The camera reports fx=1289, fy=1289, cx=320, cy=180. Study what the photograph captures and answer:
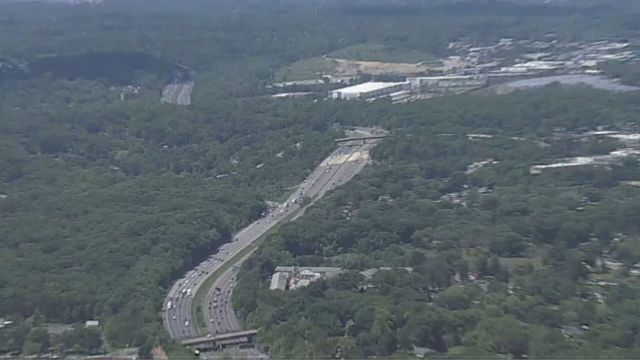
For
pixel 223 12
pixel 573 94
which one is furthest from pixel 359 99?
pixel 223 12

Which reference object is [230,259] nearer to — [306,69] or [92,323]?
[92,323]

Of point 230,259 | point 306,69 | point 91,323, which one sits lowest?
point 306,69

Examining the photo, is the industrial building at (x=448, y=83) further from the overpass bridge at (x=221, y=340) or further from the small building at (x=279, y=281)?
the overpass bridge at (x=221, y=340)

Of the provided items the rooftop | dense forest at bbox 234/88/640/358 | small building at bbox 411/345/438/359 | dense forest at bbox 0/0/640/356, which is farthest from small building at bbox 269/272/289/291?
the rooftop

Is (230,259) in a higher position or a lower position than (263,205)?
higher

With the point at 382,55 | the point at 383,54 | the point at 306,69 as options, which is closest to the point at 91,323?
the point at 306,69

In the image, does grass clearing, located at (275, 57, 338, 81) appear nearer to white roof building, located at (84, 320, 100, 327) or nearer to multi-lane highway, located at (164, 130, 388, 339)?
multi-lane highway, located at (164, 130, 388, 339)

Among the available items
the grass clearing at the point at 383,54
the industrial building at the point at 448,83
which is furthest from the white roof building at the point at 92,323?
the grass clearing at the point at 383,54
